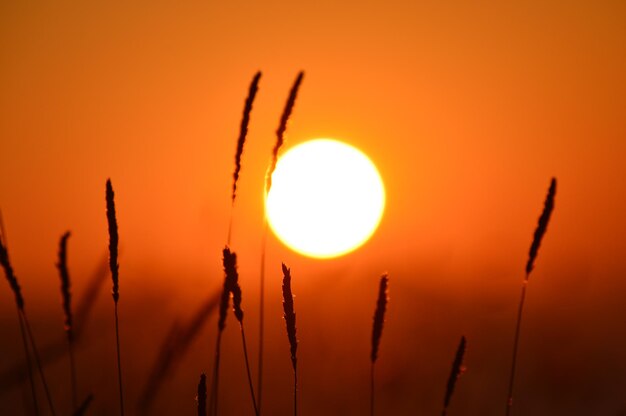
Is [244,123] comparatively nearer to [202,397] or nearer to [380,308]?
[380,308]

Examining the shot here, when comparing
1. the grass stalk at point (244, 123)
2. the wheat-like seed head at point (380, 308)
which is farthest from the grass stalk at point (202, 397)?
the grass stalk at point (244, 123)

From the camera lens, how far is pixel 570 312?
13.0 ft

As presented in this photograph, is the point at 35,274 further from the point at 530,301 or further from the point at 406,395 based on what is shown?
the point at 530,301

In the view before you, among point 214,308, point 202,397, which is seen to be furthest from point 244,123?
point 202,397

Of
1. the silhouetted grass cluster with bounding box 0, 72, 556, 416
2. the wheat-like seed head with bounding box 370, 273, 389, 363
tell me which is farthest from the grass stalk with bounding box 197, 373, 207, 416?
the wheat-like seed head with bounding box 370, 273, 389, 363

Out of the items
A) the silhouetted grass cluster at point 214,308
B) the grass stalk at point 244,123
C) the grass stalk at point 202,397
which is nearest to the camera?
the grass stalk at point 202,397

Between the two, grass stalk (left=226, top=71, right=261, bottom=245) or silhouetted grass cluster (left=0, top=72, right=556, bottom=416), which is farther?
grass stalk (left=226, top=71, right=261, bottom=245)

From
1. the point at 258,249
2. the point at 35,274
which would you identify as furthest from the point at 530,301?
the point at 35,274

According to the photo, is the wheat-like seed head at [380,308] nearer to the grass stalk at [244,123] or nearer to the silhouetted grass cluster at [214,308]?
the silhouetted grass cluster at [214,308]

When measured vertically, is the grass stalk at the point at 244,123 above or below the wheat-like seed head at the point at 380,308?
above

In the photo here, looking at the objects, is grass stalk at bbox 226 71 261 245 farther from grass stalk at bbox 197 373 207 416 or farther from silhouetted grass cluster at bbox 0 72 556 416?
grass stalk at bbox 197 373 207 416

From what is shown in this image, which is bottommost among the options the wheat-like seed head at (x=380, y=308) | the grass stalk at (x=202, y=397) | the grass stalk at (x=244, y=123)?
the grass stalk at (x=202, y=397)

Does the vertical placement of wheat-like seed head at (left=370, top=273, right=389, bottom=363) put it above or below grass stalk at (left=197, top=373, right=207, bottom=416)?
above

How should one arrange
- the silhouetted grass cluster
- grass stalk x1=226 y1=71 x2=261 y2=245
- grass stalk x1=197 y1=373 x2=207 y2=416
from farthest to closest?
grass stalk x1=226 y1=71 x2=261 y2=245, the silhouetted grass cluster, grass stalk x1=197 y1=373 x2=207 y2=416
